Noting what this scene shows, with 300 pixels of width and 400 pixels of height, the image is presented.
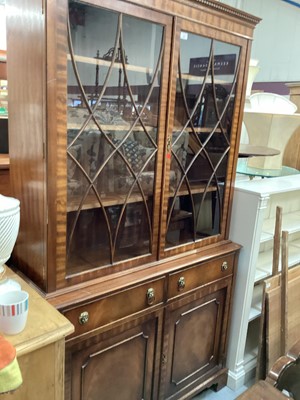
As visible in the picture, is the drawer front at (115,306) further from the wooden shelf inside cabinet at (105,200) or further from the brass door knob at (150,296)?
the wooden shelf inside cabinet at (105,200)

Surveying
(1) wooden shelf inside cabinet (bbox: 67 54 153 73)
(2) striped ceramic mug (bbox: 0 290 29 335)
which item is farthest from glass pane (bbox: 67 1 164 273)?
(2) striped ceramic mug (bbox: 0 290 29 335)

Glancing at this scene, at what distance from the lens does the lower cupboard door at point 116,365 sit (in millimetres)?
1301

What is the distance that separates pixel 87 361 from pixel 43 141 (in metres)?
0.85

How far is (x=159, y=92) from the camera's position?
1.35m

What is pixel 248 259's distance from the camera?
1838mm

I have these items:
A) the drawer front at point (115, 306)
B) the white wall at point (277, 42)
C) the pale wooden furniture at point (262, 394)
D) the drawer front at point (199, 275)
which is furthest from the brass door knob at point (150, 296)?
the white wall at point (277, 42)

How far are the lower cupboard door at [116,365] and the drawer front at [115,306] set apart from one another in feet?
0.22

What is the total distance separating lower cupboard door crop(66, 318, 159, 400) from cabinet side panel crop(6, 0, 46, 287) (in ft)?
1.20

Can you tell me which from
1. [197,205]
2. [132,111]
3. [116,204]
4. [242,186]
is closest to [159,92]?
[132,111]

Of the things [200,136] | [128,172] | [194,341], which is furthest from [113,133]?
[194,341]

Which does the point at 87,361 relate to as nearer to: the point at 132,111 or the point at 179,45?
the point at 132,111

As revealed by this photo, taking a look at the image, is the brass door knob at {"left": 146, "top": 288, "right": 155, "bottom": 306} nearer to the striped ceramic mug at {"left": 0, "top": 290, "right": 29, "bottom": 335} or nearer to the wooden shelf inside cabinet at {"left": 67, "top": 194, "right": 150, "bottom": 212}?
the wooden shelf inside cabinet at {"left": 67, "top": 194, "right": 150, "bottom": 212}

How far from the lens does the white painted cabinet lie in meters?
1.78

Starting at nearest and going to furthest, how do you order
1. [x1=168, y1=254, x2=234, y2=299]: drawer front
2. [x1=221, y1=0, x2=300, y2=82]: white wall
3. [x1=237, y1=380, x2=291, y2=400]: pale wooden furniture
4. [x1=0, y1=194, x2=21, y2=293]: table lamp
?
[x1=237, y1=380, x2=291, y2=400]: pale wooden furniture
[x1=0, y1=194, x2=21, y2=293]: table lamp
[x1=168, y1=254, x2=234, y2=299]: drawer front
[x1=221, y1=0, x2=300, y2=82]: white wall
